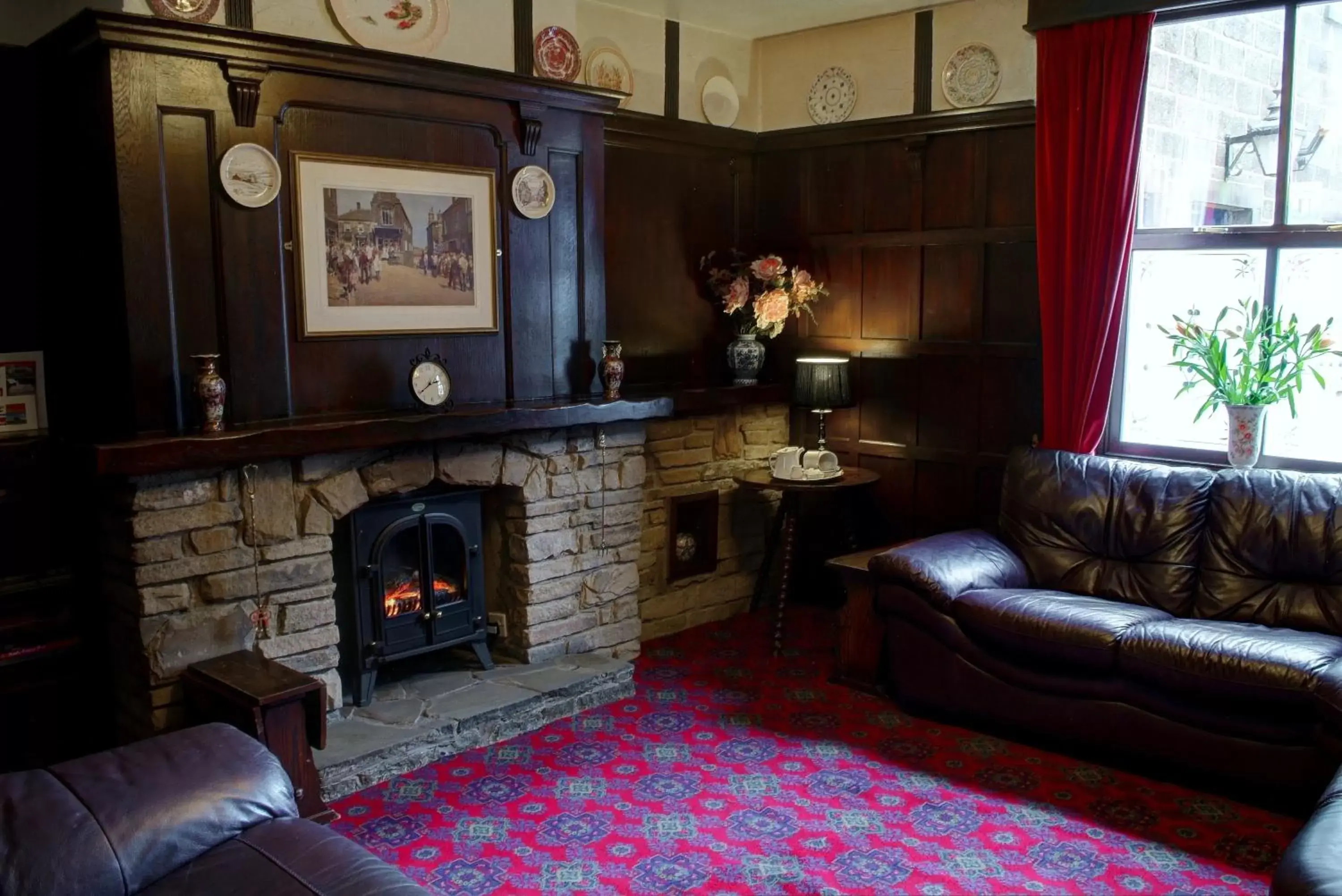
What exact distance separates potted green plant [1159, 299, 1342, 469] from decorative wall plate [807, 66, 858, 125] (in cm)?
196

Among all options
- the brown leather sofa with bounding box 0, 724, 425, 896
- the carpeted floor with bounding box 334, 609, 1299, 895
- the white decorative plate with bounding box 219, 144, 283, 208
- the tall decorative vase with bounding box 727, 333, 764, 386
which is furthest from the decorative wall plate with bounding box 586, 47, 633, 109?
the brown leather sofa with bounding box 0, 724, 425, 896

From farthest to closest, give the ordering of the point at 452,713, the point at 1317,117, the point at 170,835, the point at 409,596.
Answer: the point at 409,596 < the point at 1317,117 < the point at 452,713 < the point at 170,835

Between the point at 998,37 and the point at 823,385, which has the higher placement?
the point at 998,37

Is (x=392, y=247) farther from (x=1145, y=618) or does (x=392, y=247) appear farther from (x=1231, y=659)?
(x=1231, y=659)

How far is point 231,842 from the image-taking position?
7.57 ft

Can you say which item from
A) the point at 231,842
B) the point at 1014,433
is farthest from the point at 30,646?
the point at 1014,433

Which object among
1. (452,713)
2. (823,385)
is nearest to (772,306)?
(823,385)

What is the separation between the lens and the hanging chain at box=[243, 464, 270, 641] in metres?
3.52

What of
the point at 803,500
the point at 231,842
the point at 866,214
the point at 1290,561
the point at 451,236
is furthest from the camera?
the point at 803,500

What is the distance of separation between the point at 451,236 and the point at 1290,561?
323 centimetres

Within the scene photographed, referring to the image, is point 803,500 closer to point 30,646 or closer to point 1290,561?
point 1290,561

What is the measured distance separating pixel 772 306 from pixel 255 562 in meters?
2.65

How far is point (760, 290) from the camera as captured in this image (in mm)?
5367

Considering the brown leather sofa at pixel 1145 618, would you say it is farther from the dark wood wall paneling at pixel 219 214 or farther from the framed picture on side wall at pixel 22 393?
the framed picture on side wall at pixel 22 393
